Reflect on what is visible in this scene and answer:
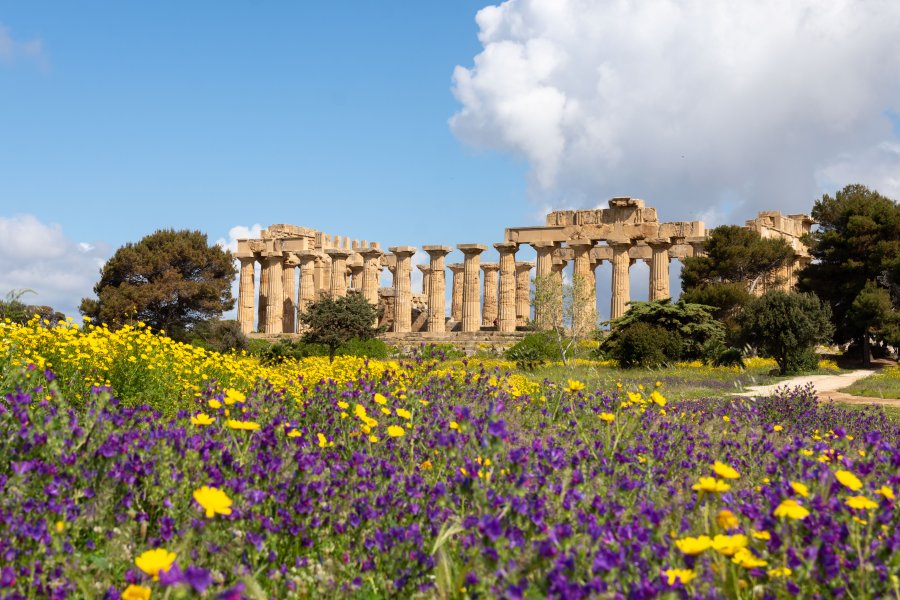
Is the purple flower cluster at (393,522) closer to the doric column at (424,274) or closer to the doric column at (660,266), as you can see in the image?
the doric column at (660,266)

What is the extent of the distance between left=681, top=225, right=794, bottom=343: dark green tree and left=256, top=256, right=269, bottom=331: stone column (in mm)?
27498

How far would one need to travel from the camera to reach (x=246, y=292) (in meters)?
57.6

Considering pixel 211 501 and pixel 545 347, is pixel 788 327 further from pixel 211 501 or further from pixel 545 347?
pixel 211 501

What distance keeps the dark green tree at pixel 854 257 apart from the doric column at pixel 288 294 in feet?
105

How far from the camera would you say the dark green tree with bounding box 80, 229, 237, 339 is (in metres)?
50.1

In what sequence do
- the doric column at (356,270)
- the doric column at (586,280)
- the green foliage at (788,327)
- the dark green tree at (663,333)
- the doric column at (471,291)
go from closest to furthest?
the green foliage at (788,327) < the dark green tree at (663,333) < the doric column at (586,280) < the doric column at (471,291) < the doric column at (356,270)

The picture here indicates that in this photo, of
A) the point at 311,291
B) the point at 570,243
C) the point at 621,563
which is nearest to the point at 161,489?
the point at 621,563

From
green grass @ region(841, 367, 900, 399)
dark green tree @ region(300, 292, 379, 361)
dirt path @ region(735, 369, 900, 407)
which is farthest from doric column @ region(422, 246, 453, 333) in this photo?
green grass @ region(841, 367, 900, 399)

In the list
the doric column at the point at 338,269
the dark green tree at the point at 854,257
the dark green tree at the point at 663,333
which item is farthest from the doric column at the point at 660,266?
the doric column at the point at 338,269

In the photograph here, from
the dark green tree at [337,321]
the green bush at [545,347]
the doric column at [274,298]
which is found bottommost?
the green bush at [545,347]

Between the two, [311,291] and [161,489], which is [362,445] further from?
[311,291]

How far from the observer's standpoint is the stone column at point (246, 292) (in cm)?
5609

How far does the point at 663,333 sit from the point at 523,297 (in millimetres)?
22906

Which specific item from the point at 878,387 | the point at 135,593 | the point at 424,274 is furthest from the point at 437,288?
the point at 135,593
